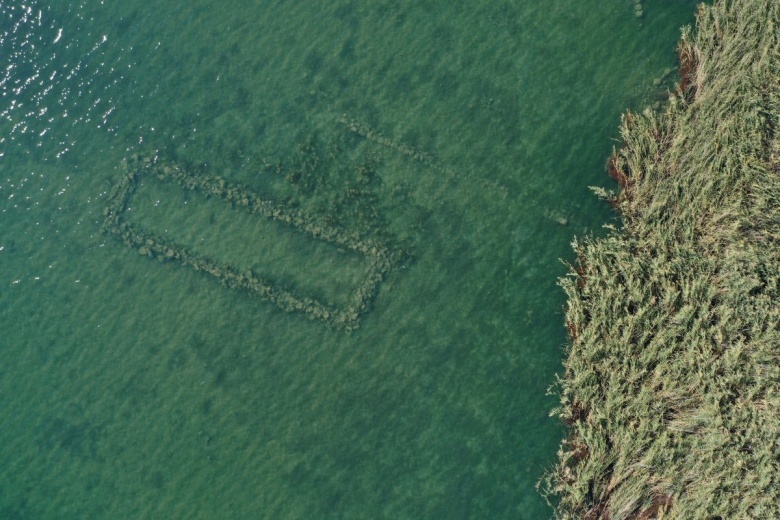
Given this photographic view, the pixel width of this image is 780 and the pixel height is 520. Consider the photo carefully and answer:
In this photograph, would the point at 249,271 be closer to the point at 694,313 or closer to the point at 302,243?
the point at 302,243

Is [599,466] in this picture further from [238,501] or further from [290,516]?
[238,501]

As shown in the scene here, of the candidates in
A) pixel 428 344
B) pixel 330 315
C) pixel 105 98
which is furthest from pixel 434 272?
pixel 105 98

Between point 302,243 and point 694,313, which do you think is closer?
point 694,313

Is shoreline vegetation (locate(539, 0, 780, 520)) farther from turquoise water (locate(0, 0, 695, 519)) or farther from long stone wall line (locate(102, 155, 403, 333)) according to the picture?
long stone wall line (locate(102, 155, 403, 333))

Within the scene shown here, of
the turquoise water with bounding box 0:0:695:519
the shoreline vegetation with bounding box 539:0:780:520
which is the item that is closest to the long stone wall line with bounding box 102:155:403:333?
the turquoise water with bounding box 0:0:695:519

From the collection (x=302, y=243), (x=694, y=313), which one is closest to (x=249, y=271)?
(x=302, y=243)

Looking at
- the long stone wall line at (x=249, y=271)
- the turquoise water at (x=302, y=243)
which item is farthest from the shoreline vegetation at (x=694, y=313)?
the long stone wall line at (x=249, y=271)

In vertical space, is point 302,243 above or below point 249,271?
above
